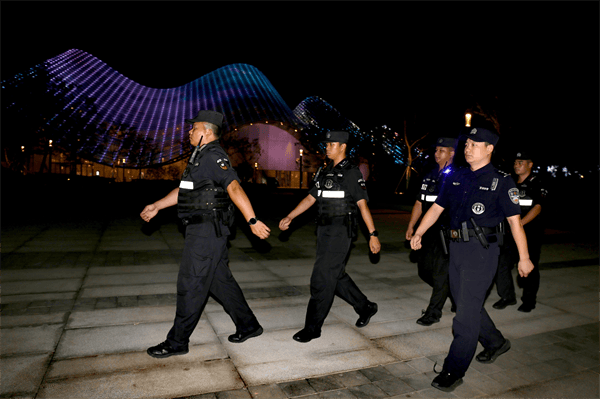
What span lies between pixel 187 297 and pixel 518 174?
14.5 feet

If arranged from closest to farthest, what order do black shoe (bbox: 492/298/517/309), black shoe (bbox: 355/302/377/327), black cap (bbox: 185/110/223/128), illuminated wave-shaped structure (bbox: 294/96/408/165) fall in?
black cap (bbox: 185/110/223/128)
black shoe (bbox: 355/302/377/327)
black shoe (bbox: 492/298/517/309)
illuminated wave-shaped structure (bbox: 294/96/408/165)

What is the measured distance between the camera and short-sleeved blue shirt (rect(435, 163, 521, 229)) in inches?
126

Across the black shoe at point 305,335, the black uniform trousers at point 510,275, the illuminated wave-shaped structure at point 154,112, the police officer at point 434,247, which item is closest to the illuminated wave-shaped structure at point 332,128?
the illuminated wave-shaped structure at point 154,112

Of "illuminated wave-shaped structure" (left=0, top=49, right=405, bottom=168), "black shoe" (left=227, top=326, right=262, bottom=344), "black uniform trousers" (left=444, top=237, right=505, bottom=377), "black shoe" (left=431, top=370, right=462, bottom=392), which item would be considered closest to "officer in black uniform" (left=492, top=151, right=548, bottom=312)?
"black uniform trousers" (left=444, top=237, right=505, bottom=377)

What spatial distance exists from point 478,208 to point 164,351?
114 inches

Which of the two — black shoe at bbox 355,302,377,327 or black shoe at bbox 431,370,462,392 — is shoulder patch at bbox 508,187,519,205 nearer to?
black shoe at bbox 431,370,462,392

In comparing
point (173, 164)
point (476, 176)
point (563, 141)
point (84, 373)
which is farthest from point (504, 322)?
point (173, 164)

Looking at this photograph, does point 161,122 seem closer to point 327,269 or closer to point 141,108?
point 141,108

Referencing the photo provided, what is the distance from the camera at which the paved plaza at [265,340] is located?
10.3 feet

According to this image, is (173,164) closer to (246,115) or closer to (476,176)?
(246,115)

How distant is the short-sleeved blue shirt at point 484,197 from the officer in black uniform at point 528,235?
2.25 meters

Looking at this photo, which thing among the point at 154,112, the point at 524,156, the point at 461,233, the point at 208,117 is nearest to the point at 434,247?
the point at 461,233

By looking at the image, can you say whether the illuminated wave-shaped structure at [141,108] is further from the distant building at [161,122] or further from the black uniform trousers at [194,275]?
the black uniform trousers at [194,275]

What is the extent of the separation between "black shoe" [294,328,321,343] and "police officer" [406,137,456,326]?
1.33m
